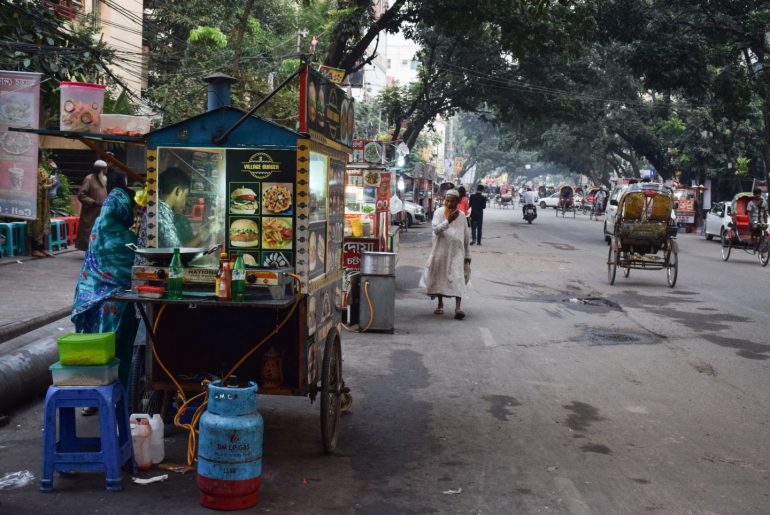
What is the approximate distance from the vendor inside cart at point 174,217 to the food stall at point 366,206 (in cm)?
660

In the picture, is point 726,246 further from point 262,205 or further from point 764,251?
point 262,205

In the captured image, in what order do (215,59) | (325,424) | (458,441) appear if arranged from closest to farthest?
(325,424)
(458,441)
(215,59)

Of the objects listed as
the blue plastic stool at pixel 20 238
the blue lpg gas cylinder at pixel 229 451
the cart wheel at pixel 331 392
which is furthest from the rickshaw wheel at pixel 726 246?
the blue lpg gas cylinder at pixel 229 451

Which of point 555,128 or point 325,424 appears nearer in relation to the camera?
point 325,424

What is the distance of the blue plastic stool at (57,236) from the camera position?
17.4 meters

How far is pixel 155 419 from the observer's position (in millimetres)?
5426

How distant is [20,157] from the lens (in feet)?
28.0

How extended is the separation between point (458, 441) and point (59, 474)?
2763 millimetres

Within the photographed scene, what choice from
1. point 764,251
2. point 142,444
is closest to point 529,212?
point 764,251

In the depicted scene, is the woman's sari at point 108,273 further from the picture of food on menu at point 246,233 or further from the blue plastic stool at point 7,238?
the blue plastic stool at point 7,238

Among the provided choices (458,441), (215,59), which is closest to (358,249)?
(458,441)

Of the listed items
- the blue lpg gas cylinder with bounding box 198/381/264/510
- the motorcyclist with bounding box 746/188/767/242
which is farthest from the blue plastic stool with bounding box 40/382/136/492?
the motorcyclist with bounding box 746/188/767/242

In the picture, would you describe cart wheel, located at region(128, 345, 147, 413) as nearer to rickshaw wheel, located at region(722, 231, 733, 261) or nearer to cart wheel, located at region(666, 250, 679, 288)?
cart wheel, located at region(666, 250, 679, 288)

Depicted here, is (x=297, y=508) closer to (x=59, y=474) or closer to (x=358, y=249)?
(x=59, y=474)
